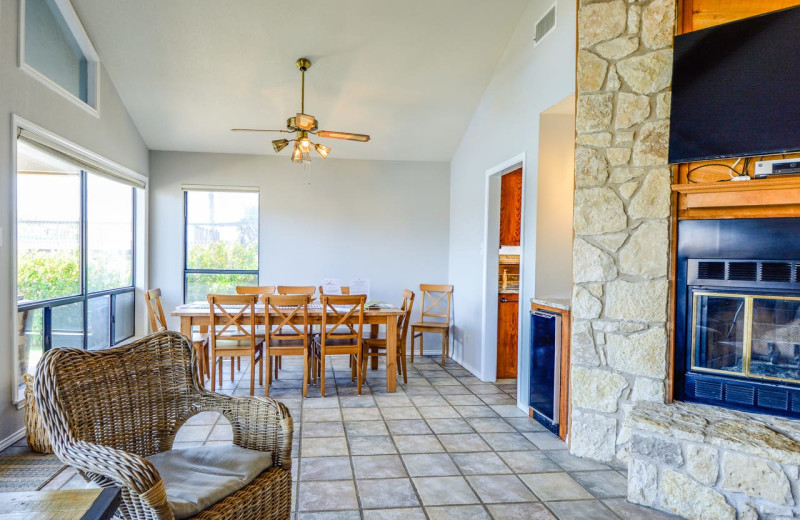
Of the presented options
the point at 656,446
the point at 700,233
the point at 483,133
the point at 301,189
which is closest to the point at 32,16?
the point at 301,189

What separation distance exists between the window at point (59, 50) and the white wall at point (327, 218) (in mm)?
1584

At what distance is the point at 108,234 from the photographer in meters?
4.77

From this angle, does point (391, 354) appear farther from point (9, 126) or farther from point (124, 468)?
point (9, 126)

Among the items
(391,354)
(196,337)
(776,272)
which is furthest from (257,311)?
(776,272)

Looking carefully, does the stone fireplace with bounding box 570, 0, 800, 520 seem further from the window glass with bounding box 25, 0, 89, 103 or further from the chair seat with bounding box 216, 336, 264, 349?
the window glass with bounding box 25, 0, 89, 103

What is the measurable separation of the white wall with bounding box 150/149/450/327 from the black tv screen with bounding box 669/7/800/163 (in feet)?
12.1

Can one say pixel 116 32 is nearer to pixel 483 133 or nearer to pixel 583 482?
pixel 483 133

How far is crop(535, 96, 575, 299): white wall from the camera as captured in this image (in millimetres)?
3629

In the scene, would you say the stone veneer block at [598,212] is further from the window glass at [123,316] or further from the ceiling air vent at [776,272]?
the window glass at [123,316]

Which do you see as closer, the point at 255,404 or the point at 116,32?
the point at 255,404

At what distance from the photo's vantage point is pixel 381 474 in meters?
2.68

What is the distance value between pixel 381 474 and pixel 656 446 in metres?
1.43

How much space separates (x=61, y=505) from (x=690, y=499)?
8.27 ft

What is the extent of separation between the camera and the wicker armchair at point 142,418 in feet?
4.65
